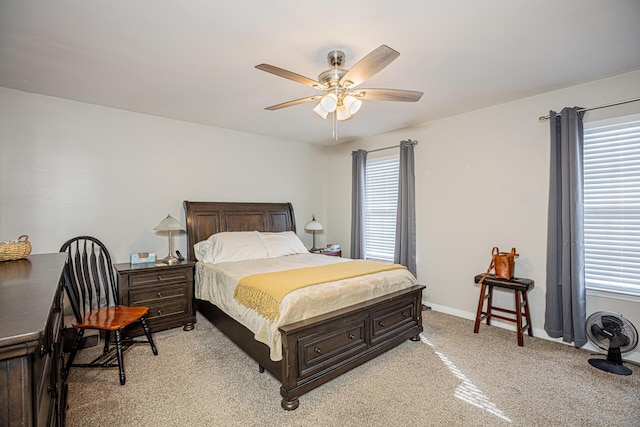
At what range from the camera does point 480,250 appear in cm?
360

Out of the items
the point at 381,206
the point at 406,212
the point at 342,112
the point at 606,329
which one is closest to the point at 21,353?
the point at 342,112

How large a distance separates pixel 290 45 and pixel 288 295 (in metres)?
1.86

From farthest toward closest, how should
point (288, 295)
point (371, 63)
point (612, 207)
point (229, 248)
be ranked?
point (229, 248) → point (612, 207) → point (288, 295) → point (371, 63)

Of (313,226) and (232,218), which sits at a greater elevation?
(232,218)

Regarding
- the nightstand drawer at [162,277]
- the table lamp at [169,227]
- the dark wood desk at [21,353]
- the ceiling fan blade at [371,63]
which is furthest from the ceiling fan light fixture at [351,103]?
the nightstand drawer at [162,277]

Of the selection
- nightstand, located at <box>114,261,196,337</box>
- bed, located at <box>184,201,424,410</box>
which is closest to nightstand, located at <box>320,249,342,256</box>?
bed, located at <box>184,201,424,410</box>

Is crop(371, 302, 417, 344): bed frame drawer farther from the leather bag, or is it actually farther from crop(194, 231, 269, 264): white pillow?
crop(194, 231, 269, 264): white pillow

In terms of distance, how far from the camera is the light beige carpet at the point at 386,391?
6.31 ft

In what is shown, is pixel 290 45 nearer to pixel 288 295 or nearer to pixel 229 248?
pixel 288 295

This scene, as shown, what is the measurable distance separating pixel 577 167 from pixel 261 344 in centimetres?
332

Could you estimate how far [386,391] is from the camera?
2.22 meters

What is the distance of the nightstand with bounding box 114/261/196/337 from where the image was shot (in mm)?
3064

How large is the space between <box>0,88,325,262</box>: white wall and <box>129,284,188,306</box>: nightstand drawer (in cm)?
67

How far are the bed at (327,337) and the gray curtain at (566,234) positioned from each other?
4.41 ft
